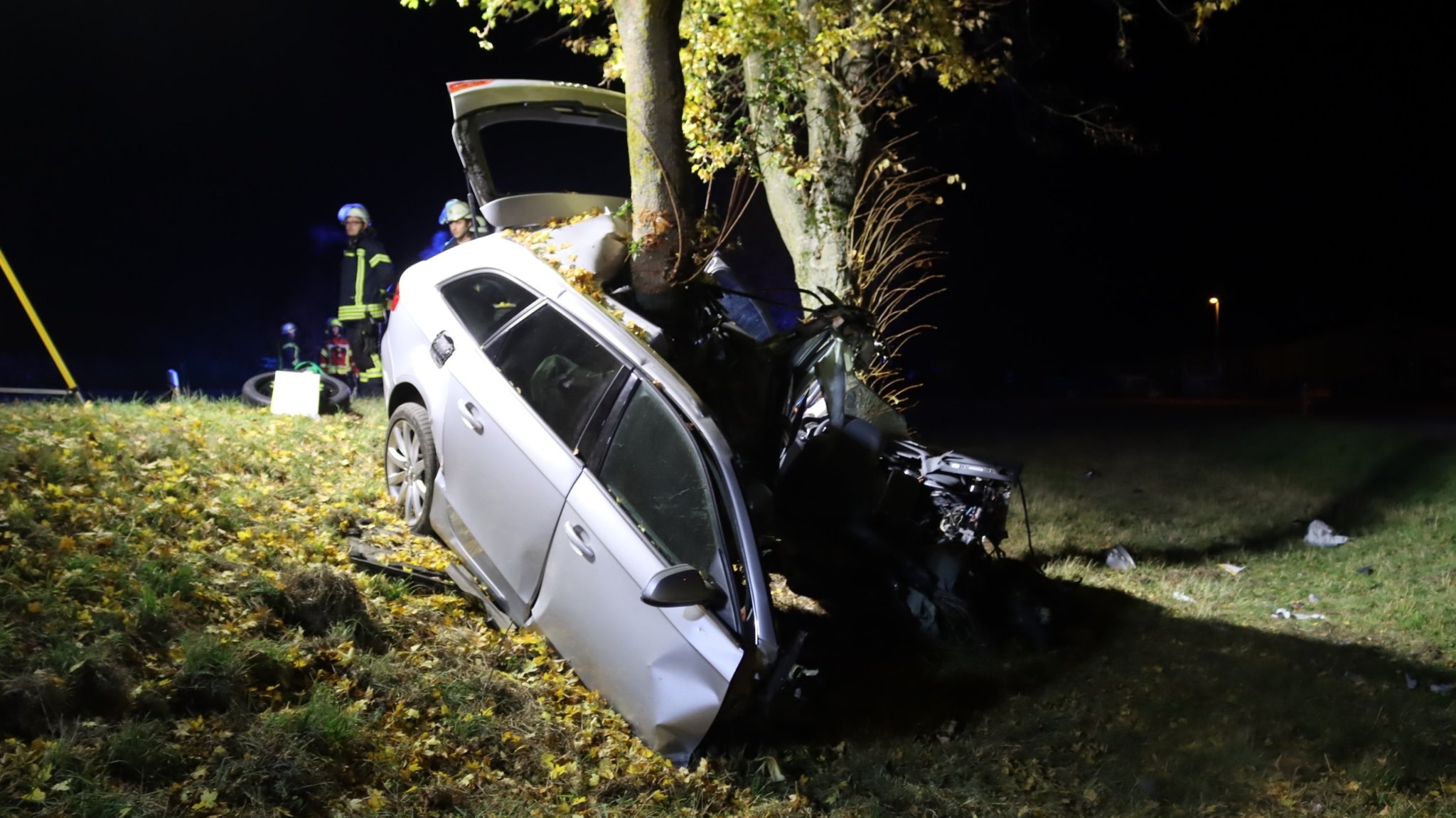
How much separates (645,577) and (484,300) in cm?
221

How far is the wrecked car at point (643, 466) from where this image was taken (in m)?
4.51

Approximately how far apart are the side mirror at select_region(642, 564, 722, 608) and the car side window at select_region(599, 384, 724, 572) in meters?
0.34

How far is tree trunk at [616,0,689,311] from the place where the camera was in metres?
6.33

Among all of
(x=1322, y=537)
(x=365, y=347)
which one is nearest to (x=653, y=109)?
(x=365, y=347)

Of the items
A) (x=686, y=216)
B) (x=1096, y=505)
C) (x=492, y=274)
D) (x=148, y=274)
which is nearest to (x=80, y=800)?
(x=492, y=274)

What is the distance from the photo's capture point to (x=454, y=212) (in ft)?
31.5

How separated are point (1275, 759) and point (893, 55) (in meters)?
7.32

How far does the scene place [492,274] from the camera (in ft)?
19.5

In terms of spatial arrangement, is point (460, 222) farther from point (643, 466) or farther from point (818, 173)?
point (643, 466)

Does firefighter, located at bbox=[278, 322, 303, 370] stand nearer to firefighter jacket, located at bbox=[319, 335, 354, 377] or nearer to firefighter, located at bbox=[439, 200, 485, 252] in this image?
firefighter jacket, located at bbox=[319, 335, 354, 377]

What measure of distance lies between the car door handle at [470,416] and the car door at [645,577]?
2.65ft

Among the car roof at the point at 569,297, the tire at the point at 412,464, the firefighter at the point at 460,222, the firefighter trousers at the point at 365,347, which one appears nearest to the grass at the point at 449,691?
the tire at the point at 412,464

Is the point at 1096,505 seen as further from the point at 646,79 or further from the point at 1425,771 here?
the point at 646,79

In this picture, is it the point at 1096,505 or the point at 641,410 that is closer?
the point at 641,410
